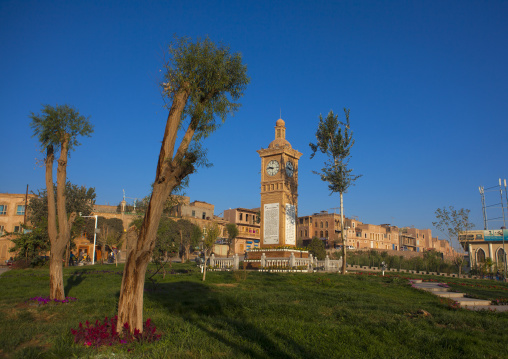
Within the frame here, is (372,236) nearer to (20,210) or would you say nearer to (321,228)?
(321,228)

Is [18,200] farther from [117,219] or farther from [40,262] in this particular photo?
[40,262]

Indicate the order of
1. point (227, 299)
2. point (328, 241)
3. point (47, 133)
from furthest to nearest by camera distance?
point (328, 241) < point (47, 133) < point (227, 299)

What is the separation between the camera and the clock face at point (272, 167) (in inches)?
1246

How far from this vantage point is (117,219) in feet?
200

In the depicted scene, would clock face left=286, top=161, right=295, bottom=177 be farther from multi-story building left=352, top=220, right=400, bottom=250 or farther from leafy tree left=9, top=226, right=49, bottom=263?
multi-story building left=352, top=220, right=400, bottom=250

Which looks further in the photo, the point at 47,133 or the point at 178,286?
the point at 178,286

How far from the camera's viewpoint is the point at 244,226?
3137 inches

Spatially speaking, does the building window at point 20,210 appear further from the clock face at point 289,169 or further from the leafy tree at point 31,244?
the clock face at point 289,169

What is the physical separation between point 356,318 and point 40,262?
2896 cm

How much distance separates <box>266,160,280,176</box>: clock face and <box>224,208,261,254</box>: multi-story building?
4405cm

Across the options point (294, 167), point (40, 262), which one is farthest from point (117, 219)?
point (294, 167)

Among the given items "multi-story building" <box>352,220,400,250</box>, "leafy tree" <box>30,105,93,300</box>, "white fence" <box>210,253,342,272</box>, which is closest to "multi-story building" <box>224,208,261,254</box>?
"multi-story building" <box>352,220,400,250</box>

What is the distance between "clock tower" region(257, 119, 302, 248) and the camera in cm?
3002

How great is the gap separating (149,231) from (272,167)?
83.3 feet
